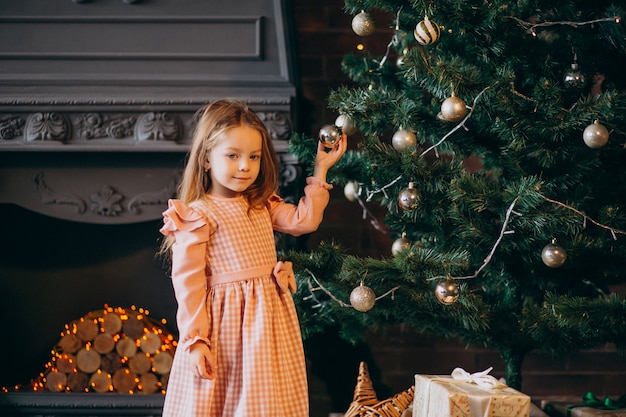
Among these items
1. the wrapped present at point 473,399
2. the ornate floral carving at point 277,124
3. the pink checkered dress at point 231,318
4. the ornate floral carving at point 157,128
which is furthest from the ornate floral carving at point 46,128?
the wrapped present at point 473,399

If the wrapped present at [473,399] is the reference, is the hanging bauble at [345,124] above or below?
above

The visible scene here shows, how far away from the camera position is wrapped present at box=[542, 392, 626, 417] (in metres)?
1.81

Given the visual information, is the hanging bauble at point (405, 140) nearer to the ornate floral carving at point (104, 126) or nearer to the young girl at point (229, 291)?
the young girl at point (229, 291)

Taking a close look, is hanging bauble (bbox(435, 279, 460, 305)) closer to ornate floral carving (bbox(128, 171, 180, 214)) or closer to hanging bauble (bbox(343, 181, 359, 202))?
hanging bauble (bbox(343, 181, 359, 202))

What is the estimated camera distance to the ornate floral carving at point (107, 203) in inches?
91.7

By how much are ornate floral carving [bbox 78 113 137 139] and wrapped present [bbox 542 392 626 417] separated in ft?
5.06

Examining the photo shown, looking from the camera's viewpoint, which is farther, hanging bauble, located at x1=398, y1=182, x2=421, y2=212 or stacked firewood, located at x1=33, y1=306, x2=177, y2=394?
stacked firewood, located at x1=33, y1=306, x2=177, y2=394

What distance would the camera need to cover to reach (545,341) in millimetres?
1780

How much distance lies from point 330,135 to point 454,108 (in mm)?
329

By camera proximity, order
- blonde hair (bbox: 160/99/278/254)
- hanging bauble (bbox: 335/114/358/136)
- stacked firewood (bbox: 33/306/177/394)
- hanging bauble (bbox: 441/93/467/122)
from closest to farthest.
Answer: hanging bauble (bbox: 441/93/467/122), blonde hair (bbox: 160/99/278/254), hanging bauble (bbox: 335/114/358/136), stacked firewood (bbox: 33/306/177/394)

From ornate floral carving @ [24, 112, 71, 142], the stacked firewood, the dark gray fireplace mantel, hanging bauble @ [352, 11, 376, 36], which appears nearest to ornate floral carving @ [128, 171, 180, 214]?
the dark gray fireplace mantel

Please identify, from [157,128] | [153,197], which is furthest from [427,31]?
[153,197]

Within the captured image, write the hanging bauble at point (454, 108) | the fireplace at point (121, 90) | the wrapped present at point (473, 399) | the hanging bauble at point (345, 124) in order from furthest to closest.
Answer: the fireplace at point (121, 90)
the hanging bauble at point (345, 124)
the hanging bauble at point (454, 108)
the wrapped present at point (473, 399)

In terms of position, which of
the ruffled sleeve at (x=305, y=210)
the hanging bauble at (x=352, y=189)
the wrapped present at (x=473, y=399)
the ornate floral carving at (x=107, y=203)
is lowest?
the wrapped present at (x=473, y=399)
